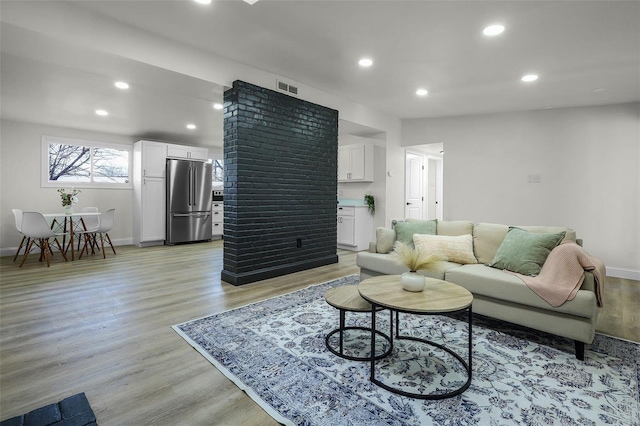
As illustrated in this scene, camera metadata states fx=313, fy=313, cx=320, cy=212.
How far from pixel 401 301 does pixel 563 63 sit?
3.35 m

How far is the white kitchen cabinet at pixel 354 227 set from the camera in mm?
5934

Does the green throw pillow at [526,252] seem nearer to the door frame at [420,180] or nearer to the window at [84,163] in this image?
the door frame at [420,180]

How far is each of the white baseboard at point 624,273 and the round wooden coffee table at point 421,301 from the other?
398 cm

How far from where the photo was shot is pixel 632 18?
8.11ft

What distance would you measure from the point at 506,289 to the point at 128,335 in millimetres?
2891

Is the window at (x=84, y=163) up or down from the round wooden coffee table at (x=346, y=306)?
up

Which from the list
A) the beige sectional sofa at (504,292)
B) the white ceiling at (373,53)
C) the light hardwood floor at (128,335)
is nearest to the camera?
the light hardwood floor at (128,335)

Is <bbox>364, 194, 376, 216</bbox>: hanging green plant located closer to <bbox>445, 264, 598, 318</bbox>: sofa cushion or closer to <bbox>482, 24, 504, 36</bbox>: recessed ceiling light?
Result: <bbox>445, 264, 598, 318</bbox>: sofa cushion

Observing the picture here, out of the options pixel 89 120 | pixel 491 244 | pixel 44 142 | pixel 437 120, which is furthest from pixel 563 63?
pixel 44 142

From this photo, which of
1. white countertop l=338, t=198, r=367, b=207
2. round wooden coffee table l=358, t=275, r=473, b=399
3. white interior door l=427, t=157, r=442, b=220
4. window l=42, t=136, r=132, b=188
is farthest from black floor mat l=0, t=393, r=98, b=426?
white interior door l=427, t=157, r=442, b=220

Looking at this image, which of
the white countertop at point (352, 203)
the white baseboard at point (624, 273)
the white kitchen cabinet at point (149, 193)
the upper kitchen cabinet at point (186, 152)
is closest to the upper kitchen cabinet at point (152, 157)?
the white kitchen cabinet at point (149, 193)

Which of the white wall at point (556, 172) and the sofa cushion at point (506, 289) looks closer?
the sofa cushion at point (506, 289)

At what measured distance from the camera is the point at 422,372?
189 centimetres

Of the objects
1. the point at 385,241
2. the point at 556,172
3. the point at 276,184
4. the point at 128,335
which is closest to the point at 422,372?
the point at 385,241
